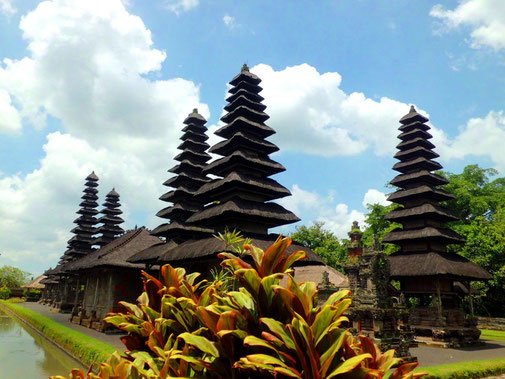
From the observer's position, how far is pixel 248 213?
16359 millimetres

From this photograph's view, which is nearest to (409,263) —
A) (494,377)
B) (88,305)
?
(494,377)

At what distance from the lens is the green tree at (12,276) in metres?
81.7

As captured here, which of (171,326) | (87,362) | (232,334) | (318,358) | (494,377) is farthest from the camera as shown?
(87,362)

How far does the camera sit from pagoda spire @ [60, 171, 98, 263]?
3866cm

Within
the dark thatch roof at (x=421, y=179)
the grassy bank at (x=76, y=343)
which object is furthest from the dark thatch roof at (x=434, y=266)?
the grassy bank at (x=76, y=343)

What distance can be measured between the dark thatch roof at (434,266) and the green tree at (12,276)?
3401 inches

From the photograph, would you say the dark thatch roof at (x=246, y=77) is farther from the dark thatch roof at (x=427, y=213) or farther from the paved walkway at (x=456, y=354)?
the paved walkway at (x=456, y=354)

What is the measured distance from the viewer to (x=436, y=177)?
77.4 ft

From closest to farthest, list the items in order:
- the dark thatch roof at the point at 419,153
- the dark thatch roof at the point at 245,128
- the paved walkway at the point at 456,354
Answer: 1. the paved walkway at the point at 456,354
2. the dark thatch roof at the point at 245,128
3. the dark thatch roof at the point at 419,153

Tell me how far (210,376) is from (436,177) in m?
25.0

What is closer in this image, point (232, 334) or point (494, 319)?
point (232, 334)

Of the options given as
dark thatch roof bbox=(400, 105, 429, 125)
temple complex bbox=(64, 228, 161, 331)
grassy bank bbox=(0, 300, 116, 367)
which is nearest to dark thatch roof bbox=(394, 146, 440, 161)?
dark thatch roof bbox=(400, 105, 429, 125)

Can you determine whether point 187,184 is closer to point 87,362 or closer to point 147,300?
point 87,362

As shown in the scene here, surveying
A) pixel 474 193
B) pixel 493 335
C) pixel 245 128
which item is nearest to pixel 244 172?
pixel 245 128
